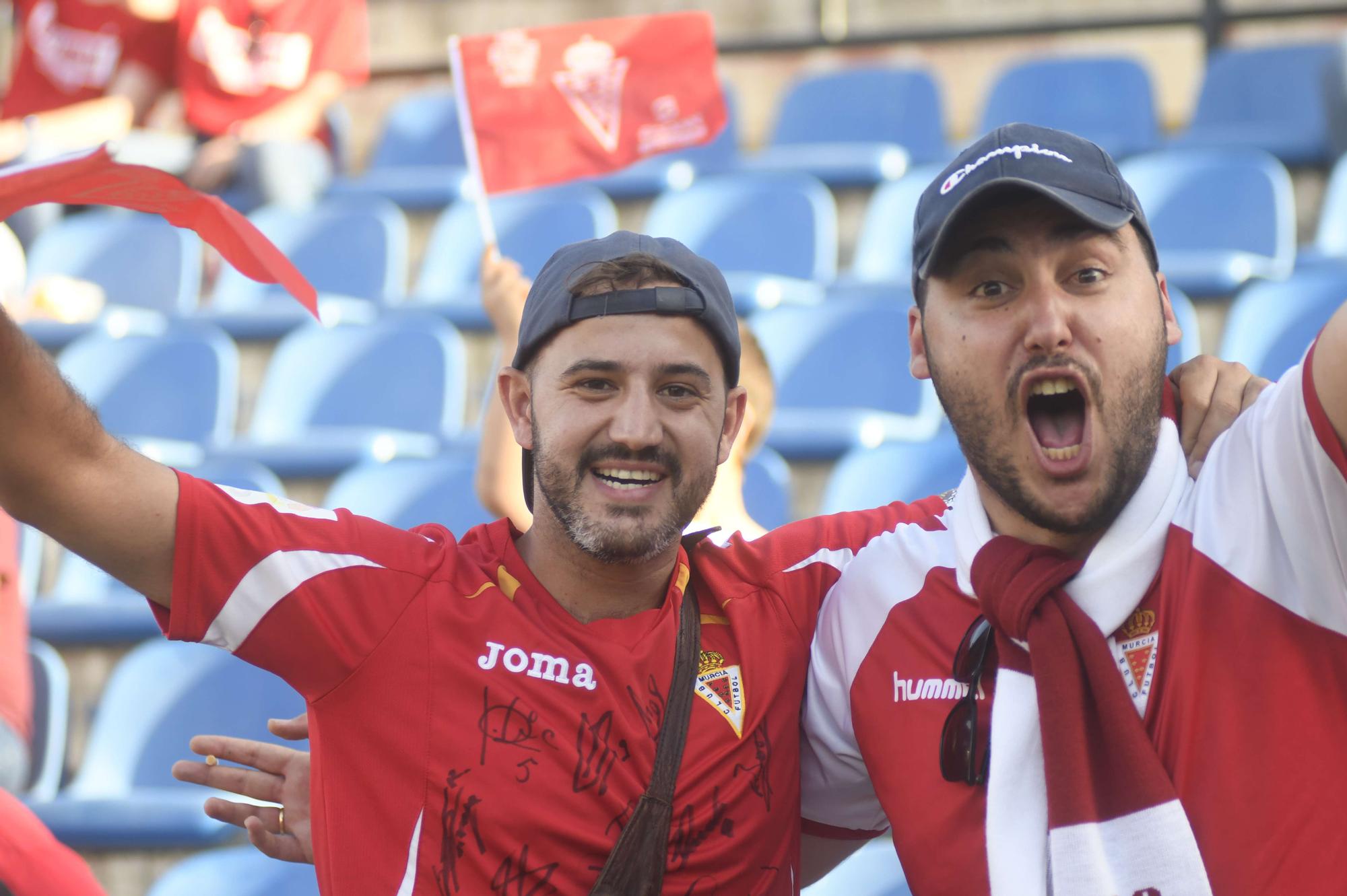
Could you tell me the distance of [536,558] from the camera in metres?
2.23

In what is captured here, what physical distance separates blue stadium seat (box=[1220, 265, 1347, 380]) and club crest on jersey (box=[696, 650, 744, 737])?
2328 mm

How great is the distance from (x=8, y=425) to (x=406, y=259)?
4645 millimetres

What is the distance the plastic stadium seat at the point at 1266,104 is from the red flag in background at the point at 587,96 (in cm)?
249

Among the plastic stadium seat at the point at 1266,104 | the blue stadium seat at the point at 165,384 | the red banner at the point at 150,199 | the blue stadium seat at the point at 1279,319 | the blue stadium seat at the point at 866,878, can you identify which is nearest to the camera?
the red banner at the point at 150,199

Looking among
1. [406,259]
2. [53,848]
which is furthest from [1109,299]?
[406,259]

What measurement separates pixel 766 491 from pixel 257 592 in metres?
2.08

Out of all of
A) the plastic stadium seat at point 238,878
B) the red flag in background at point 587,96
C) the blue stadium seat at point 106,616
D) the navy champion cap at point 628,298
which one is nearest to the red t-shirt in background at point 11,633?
the plastic stadium seat at point 238,878

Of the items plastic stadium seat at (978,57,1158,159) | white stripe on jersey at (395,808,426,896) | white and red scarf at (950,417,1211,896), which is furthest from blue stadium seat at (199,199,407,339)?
white and red scarf at (950,417,1211,896)

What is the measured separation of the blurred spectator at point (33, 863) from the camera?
244cm

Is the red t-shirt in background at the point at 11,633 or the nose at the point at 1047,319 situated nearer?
the nose at the point at 1047,319

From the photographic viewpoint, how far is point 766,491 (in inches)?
154

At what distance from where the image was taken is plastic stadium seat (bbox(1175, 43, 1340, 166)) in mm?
5363

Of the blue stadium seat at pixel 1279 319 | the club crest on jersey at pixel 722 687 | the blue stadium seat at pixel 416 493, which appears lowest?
the club crest on jersey at pixel 722 687
